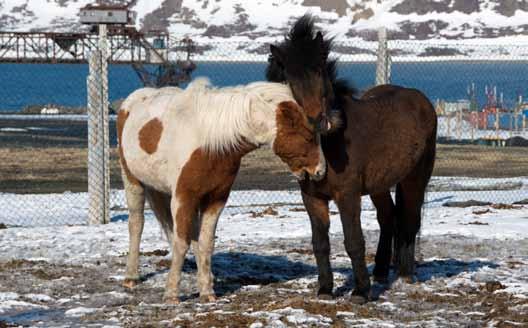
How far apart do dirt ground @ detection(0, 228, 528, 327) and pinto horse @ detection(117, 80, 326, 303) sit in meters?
0.49

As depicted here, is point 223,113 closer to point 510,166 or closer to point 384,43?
point 384,43

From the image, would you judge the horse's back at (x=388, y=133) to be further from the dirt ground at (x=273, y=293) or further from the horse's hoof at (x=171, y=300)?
the horse's hoof at (x=171, y=300)

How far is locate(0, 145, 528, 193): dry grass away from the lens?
18.0 metres

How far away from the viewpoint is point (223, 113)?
776 centimetres

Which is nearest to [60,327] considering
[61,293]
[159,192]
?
[61,293]

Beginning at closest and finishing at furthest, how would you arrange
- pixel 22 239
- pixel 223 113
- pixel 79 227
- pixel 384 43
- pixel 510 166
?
pixel 223 113 < pixel 22 239 < pixel 79 227 < pixel 384 43 < pixel 510 166

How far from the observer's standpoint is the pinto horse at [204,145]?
755 centimetres

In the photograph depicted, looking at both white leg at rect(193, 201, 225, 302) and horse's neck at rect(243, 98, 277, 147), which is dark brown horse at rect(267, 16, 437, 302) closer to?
horse's neck at rect(243, 98, 277, 147)

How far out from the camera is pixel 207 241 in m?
8.06

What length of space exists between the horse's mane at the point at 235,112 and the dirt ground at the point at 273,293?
1.15 metres

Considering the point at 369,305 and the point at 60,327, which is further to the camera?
the point at 369,305

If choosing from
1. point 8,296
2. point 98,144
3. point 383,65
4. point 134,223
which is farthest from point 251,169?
point 8,296

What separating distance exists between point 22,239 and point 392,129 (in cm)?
454

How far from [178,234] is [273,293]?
877 millimetres
